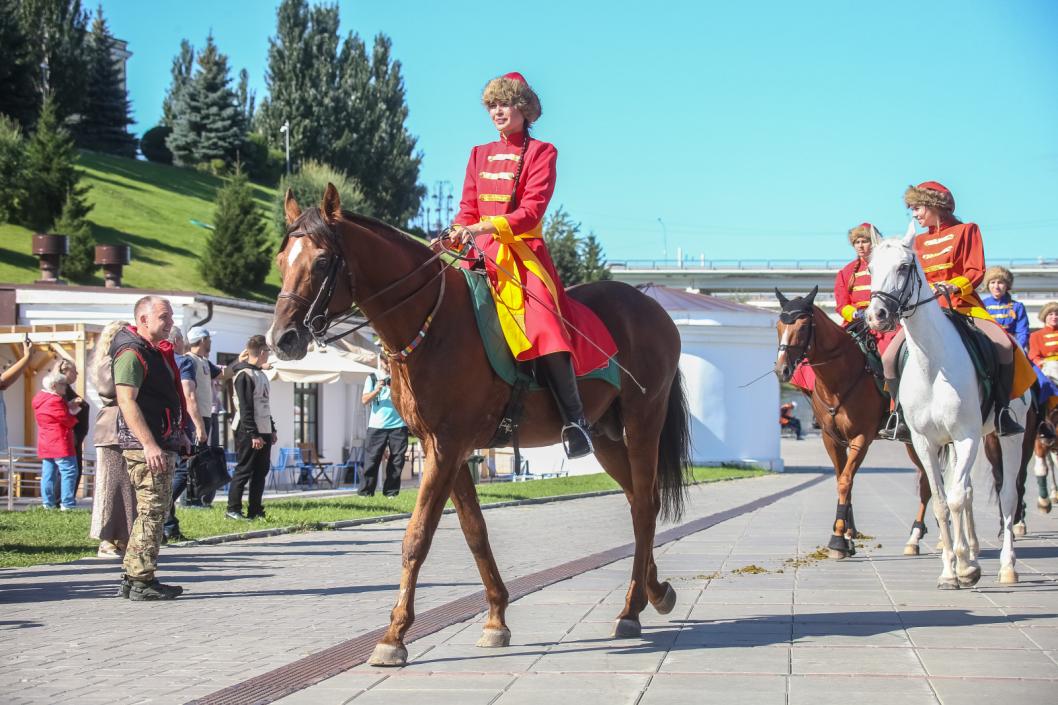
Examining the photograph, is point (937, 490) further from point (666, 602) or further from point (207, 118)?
point (207, 118)

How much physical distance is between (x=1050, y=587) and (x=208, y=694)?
633 centimetres

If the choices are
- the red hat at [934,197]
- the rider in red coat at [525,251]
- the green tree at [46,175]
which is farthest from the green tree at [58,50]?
the rider in red coat at [525,251]

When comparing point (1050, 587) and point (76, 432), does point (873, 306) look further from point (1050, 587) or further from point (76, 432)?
point (76, 432)

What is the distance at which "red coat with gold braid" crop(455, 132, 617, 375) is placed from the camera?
6957 mm

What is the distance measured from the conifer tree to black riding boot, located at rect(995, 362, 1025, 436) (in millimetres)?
49297

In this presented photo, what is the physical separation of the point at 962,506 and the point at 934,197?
281 centimetres

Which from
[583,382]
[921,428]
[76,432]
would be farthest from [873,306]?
[76,432]

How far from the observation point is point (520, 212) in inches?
279

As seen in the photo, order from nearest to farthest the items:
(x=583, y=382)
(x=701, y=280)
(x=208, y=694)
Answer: (x=208, y=694)
(x=583, y=382)
(x=701, y=280)

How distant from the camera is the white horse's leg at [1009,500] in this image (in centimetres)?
934

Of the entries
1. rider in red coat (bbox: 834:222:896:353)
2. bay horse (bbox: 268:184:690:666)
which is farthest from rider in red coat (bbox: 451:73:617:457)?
rider in red coat (bbox: 834:222:896:353)

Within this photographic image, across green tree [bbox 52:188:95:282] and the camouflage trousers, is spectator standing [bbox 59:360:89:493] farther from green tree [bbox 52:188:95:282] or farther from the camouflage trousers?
green tree [bbox 52:188:95:282]

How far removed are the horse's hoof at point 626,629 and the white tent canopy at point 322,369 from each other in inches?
728

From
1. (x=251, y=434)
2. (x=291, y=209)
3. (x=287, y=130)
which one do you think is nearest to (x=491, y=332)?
(x=291, y=209)
